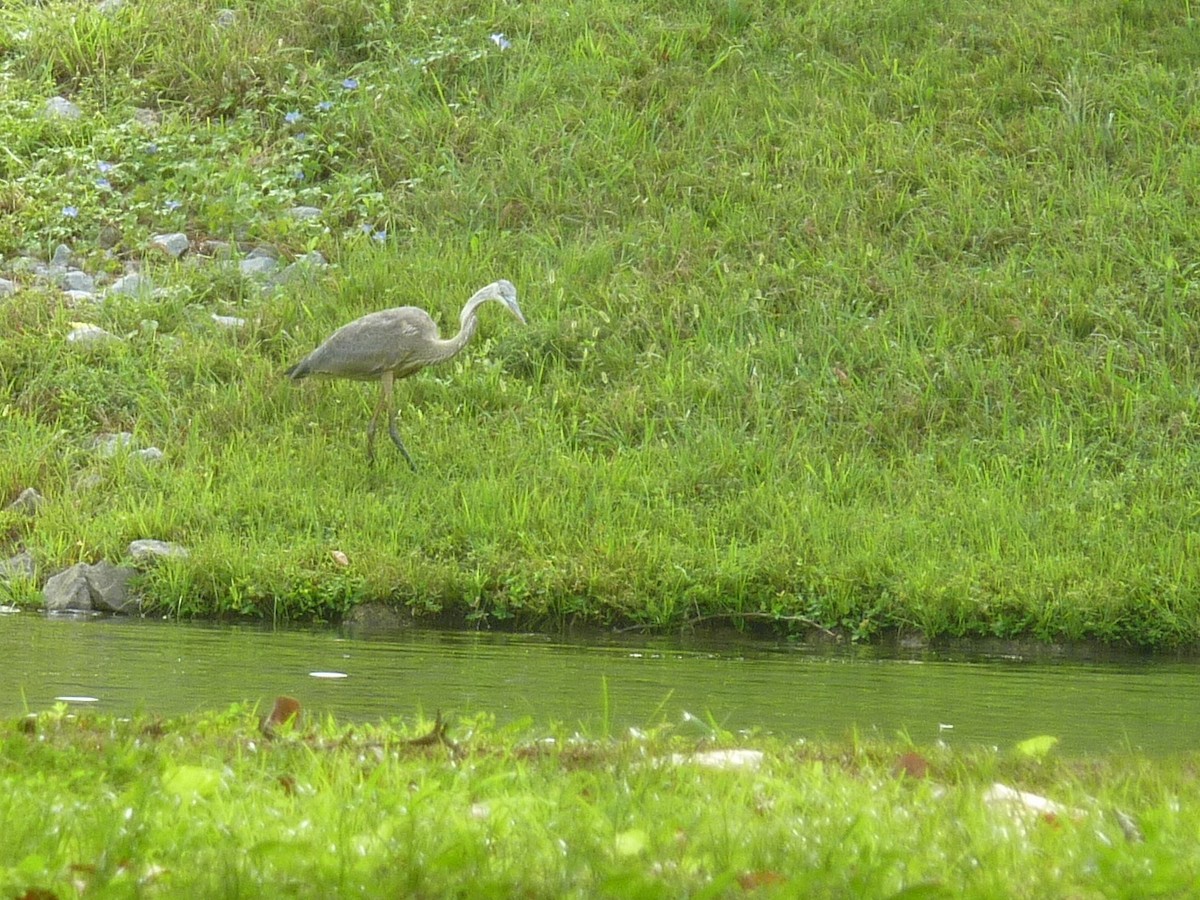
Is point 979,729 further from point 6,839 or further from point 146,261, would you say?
point 146,261

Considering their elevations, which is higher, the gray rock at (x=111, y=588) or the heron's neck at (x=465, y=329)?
the heron's neck at (x=465, y=329)

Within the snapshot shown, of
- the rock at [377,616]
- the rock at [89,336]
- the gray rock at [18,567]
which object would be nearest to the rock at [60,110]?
the rock at [89,336]

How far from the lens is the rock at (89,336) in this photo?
39.0ft

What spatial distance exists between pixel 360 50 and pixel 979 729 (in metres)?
11.1

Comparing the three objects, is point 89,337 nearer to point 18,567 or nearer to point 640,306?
point 18,567

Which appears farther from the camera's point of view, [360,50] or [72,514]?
[360,50]

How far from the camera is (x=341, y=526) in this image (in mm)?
9773

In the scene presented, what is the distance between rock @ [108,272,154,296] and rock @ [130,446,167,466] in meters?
2.23

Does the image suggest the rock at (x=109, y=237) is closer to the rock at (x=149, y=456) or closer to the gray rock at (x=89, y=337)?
the gray rock at (x=89, y=337)

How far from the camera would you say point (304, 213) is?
1350cm

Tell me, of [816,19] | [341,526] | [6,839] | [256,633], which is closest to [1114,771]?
[6,839]

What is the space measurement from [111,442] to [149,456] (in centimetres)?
40

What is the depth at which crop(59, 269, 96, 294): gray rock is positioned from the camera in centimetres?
1282

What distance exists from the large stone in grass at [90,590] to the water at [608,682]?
0.30 m
